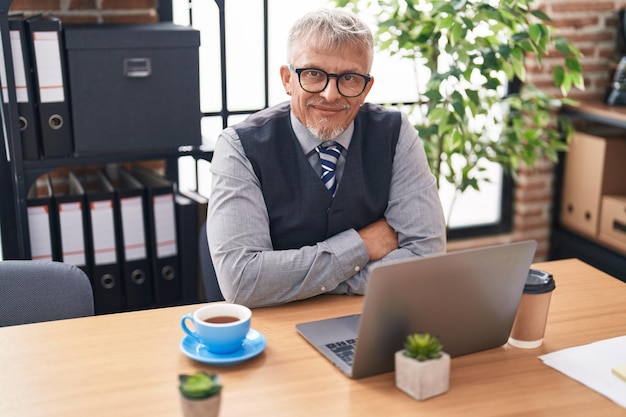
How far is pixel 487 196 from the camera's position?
12.8 ft

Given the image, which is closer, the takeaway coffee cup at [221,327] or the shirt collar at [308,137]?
the takeaway coffee cup at [221,327]

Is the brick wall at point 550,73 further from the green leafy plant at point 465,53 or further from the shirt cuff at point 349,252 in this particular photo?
the shirt cuff at point 349,252

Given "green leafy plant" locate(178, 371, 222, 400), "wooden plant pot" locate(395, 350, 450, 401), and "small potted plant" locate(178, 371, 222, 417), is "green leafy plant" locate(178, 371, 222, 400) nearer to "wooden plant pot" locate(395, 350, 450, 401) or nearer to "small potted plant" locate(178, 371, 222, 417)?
"small potted plant" locate(178, 371, 222, 417)

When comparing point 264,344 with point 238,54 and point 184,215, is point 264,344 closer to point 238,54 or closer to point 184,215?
point 184,215

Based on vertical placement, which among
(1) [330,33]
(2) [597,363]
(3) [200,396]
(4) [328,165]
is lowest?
(2) [597,363]

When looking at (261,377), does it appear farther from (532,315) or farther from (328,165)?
(328,165)

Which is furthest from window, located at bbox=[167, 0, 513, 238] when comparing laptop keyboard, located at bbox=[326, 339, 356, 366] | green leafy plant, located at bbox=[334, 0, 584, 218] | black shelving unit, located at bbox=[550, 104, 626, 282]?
laptop keyboard, located at bbox=[326, 339, 356, 366]

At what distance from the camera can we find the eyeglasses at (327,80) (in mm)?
1949

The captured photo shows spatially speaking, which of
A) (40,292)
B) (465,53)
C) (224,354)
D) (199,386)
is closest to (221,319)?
(224,354)

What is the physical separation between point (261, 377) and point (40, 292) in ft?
2.11

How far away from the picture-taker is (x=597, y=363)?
1474 mm

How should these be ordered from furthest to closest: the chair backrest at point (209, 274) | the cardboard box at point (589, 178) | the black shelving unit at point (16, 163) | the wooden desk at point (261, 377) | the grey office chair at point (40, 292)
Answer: the cardboard box at point (589, 178) → the black shelving unit at point (16, 163) → the chair backrest at point (209, 274) → the grey office chair at point (40, 292) → the wooden desk at point (261, 377)

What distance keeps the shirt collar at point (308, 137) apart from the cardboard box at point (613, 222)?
179cm

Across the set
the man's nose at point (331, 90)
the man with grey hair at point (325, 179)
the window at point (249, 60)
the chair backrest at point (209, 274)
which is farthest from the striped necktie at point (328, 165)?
the window at point (249, 60)
